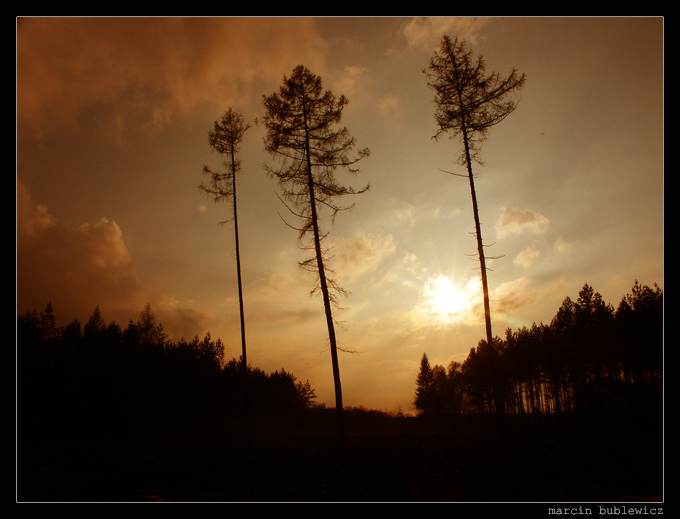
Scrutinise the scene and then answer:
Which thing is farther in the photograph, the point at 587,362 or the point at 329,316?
the point at 587,362

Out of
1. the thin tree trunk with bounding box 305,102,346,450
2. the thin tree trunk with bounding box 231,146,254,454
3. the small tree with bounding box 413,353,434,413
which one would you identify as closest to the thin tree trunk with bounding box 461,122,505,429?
the thin tree trunk with bounding box 305,102,346,450

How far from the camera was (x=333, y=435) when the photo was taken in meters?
42.3

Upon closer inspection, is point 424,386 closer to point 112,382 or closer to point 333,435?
point 333,435

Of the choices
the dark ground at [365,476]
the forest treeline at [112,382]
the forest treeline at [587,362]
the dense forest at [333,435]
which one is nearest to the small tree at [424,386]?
the dense forest at [333,435]

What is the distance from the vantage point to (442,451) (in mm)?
14766

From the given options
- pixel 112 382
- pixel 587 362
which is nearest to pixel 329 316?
pixel 112 382

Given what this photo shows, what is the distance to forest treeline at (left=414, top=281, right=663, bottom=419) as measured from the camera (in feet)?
96.5

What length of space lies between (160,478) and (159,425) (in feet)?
123

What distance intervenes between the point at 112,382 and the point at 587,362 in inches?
2010

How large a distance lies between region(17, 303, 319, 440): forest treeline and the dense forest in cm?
16

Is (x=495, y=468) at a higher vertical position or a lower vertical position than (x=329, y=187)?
lower

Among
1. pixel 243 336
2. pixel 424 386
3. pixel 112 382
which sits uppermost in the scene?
pixel 243 336
